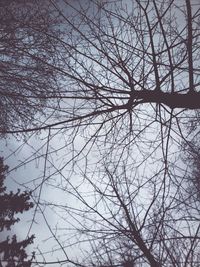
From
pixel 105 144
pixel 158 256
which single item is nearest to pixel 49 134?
pixel 105 144

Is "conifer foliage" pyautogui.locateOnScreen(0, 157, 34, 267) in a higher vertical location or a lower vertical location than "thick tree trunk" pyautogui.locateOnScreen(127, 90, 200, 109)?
higher

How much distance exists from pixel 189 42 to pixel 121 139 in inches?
60.8

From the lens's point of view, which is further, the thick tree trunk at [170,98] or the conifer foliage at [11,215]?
the conifer foliage at [11,215]

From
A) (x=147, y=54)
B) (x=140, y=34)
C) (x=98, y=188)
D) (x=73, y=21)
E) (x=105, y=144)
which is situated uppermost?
(x=73, y=21)

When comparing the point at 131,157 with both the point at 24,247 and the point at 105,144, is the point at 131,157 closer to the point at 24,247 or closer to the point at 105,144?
the point at 105,144

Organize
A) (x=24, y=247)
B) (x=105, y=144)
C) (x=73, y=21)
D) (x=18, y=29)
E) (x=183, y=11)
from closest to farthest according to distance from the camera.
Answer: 1. (x=183, y=11)
2. (x=73, y=21)
3. (x=105, y=144)
4. (x=18, y=29)
5. (x=24, y=247)

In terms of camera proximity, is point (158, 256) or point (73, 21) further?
point (158, 256)

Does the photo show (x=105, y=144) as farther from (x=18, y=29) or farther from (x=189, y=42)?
(x=18, y=29)

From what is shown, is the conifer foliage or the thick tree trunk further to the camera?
the conifer foliage

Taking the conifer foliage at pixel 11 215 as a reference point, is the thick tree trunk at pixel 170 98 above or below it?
below

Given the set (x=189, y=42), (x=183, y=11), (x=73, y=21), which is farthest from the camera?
(x=73, y=21)

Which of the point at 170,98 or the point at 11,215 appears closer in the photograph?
the point at 170,98

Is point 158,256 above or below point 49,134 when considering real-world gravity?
below

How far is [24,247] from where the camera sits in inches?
398
